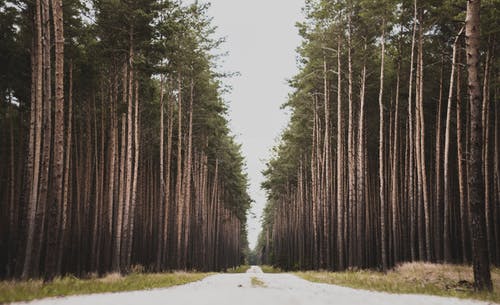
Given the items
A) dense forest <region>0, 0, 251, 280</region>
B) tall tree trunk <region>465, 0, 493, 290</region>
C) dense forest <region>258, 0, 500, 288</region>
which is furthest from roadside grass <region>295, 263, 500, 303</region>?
dense forest <region>0, 0, 251, 280</region>

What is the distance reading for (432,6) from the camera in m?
16.7

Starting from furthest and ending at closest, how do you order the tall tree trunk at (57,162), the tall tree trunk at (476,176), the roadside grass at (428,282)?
the tall tree trunk at (57,162)
the tall tree trunk at (476,176)
the roadside grass at (428,282)

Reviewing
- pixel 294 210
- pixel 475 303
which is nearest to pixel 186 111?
pixel 475 303

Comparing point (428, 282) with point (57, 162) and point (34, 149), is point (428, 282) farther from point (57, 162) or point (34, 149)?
point (34, 149)

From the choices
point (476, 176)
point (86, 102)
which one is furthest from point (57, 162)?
point (86, 102)

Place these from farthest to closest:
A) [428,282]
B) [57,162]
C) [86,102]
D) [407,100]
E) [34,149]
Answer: [407,100] → [86,102] → [34,149] → [428,282] → [57,162]

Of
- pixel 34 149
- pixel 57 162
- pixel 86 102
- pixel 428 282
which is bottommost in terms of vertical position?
pixel 428 282

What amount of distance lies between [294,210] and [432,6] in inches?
1384

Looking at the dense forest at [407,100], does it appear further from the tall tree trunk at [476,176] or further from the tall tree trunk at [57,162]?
the tall tree trunk at [57,162]

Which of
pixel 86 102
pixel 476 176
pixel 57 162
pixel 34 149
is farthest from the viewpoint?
pixel 86 102

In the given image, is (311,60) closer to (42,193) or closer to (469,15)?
(469,15)

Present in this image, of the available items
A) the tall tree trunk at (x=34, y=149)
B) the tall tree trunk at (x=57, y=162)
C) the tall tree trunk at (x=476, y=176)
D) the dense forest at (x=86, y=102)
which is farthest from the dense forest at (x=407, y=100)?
the tall tree trunk at (x=34, y=149)

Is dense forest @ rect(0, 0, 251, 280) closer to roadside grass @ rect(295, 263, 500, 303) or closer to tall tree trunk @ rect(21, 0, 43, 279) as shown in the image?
tall tree trunk @ rect(21, 0, 43, 279)

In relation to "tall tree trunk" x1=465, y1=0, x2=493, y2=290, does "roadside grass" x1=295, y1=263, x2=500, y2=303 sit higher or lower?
lower
